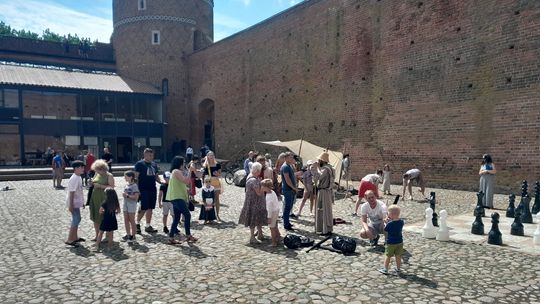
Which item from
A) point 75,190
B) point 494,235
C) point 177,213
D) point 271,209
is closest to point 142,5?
point 75,190

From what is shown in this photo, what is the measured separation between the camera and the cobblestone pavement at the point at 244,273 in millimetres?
4281

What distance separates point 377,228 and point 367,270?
1258mm

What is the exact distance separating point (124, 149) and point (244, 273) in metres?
28.4

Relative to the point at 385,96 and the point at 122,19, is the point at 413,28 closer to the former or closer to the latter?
the point at 385,96

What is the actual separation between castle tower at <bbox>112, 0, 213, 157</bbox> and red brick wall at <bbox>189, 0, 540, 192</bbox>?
10.9 metres

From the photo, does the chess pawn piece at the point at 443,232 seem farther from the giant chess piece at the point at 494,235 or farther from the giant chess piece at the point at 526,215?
the giant chess piece at the point at 526,215

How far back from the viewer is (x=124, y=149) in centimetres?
3084

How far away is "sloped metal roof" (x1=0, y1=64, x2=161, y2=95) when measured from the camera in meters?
26.6

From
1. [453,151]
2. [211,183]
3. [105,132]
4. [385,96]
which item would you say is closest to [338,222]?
[211,183]

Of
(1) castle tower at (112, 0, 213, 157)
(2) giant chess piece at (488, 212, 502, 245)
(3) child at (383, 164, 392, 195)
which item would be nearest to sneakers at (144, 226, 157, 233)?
(2) giant chess piece at (488, 212, 502, 245)

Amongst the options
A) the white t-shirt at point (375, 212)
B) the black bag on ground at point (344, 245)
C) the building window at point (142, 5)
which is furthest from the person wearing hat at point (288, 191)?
the building window at point (142, 5)

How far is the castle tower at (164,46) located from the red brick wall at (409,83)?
1085cm

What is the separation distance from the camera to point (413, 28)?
1581 cm

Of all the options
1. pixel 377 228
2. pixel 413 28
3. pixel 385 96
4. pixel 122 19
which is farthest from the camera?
pixel 122 19
